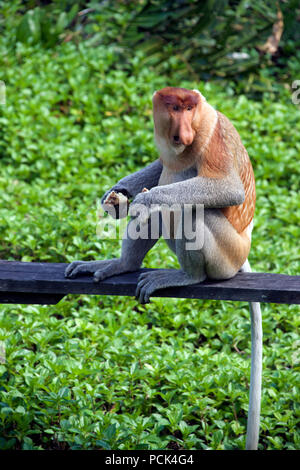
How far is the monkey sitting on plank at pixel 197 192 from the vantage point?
229cm

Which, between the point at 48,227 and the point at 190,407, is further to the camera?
the point at 48,227

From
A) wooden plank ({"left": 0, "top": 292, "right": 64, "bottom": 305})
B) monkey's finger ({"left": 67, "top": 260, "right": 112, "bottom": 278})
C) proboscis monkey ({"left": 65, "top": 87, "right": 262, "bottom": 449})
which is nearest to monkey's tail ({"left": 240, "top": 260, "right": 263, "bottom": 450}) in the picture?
proboscis monkey ({"left": 65, "top": 87, "right": 262, "bottom": 449})

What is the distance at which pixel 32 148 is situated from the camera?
16.5 ft

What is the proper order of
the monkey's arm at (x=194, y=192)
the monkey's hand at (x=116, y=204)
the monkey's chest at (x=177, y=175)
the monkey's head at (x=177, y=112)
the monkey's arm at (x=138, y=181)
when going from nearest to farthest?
1. the monkey's head at (x=177, y=112)
2. the monkey's arm at (x=194, y=192)
3. the monkey's chest at (x=177, y=175)
4. the monkey's hand at (x=116, y=204)
5. the monkey's arm at (x=138, y=181)

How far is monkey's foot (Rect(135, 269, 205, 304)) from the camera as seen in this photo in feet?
8.29

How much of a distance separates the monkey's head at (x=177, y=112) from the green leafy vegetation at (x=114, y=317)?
4.28 ft

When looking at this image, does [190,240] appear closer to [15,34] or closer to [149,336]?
[149,336]

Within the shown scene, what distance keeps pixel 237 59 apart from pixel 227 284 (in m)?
4.72

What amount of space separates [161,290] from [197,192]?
1.46ft

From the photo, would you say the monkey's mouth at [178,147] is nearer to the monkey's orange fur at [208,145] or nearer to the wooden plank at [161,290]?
the monkey's orange fur at [208,145]

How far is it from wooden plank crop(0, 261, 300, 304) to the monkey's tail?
0.57 feet

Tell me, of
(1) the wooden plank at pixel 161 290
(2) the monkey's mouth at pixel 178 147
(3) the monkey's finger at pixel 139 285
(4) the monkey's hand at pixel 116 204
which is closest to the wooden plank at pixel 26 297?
(1) the wooden plank at pixel 161 290

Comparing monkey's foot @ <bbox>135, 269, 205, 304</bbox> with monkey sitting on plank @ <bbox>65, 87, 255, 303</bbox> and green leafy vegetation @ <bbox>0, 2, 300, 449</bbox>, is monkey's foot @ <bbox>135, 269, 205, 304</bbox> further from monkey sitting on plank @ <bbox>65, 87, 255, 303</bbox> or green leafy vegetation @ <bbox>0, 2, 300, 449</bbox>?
green leafy vegetation @ <bbox>0, 2, 300, 449</bbox>

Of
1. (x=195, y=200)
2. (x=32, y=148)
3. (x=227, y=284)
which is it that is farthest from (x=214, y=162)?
(x=32, y=148)
